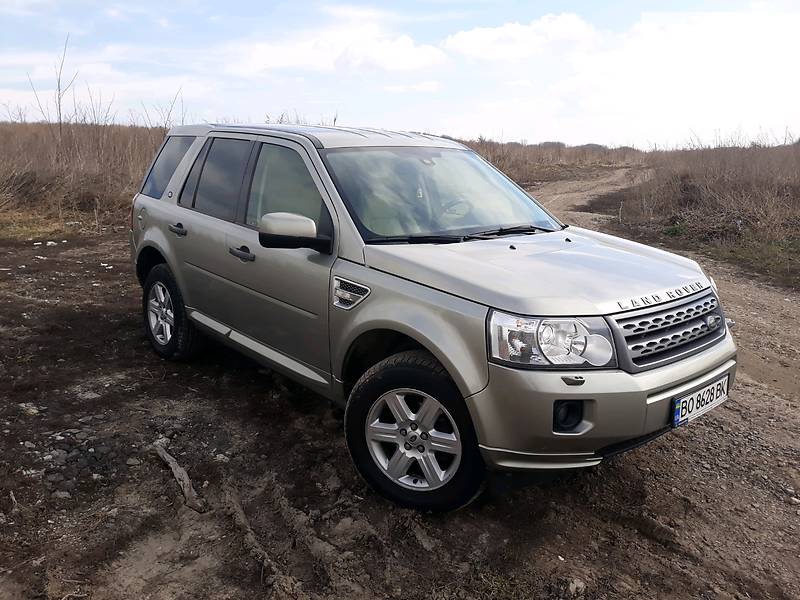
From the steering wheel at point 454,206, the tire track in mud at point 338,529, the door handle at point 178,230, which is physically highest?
the steering wheel at point 454,206

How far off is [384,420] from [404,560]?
0.65 meters

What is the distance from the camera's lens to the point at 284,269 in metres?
3.64

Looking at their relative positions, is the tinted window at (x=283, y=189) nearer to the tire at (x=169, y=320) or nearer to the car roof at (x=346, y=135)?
the car roof at (x=346, y=135)

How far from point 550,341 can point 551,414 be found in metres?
0.28

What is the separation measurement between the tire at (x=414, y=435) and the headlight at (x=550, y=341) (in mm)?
317

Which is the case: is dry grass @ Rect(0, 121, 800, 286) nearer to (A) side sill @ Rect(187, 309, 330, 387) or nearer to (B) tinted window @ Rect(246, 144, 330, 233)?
(B) tinted window @ Rect(246, 144, 330, 233)

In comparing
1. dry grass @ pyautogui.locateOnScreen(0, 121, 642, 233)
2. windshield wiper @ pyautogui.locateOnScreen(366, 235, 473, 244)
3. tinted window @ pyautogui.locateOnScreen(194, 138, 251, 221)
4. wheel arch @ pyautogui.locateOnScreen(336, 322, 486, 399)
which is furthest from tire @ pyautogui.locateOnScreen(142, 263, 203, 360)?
dry grass @ pyautogui.locateOnScreen(0, 121, 642, 233)

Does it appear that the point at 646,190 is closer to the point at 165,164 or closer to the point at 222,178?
the point at 165,164

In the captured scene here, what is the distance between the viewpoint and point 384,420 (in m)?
3.17

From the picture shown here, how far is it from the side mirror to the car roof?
0.71 m

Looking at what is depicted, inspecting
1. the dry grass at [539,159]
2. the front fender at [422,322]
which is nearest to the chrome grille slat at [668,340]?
the front fender at [422,322]

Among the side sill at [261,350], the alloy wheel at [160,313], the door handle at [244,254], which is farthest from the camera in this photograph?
the alloy wheel at [160,313]

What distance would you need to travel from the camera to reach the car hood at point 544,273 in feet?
8.88

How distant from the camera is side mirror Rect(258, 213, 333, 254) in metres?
3.29
